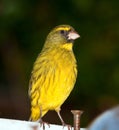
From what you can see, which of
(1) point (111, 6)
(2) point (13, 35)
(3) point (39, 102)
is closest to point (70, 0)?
(1) point (111, 6)

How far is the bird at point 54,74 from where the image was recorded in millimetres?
3096

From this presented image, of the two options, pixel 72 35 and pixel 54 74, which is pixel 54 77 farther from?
pixel 72 35

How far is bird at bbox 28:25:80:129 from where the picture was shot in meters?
3.10

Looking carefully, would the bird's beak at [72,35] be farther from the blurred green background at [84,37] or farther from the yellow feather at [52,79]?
the blurred green background at [84,37]

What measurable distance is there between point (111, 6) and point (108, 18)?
0.11 metres

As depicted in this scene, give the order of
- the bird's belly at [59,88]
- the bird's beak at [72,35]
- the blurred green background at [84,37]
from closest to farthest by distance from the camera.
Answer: the bird's belly at [59,88]
the bird's beak at [72,35]
the blurred green background at [84,37]

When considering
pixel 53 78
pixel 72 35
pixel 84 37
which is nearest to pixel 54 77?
pixel 53 78

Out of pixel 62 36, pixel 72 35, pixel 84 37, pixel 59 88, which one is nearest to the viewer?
pixel 59 88

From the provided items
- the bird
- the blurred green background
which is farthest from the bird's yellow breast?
the blurred green background

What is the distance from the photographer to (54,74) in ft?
10.3

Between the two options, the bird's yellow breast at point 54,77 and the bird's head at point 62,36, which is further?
the bird's head at point 62,36

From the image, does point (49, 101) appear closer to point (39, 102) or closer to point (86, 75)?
point (39, 102)

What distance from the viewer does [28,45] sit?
5566mm

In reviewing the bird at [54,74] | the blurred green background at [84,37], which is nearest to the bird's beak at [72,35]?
the bird at [54,74]
